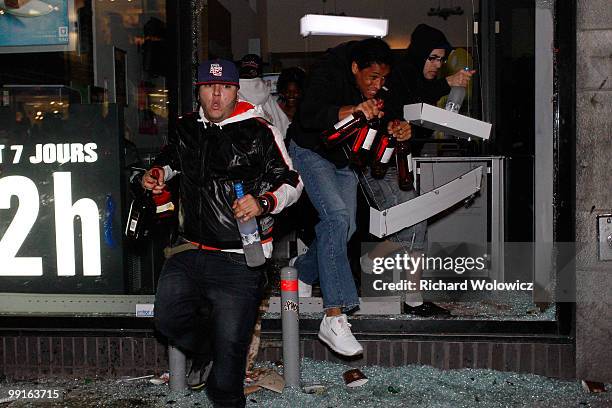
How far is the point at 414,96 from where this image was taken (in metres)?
5.18

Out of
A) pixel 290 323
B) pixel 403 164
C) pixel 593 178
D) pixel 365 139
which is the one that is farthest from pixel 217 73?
pixel 593 178

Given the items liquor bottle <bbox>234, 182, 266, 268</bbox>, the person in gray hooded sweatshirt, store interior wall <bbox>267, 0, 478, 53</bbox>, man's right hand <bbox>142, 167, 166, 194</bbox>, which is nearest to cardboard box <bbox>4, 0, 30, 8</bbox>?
the person in gray hooded sweatshirt

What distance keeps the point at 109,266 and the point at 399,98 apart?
7.52 feet

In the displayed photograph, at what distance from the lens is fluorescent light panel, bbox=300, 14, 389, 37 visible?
210 inches

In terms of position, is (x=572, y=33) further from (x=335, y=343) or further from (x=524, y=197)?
(x=335, y=343)

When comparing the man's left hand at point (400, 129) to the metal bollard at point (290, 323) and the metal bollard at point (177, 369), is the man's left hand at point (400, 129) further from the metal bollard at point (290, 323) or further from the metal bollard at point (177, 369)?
the metal bollard at point (177, 369)

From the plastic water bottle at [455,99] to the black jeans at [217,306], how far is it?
1955mm

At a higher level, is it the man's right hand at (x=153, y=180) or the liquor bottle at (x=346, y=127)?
the liquor bottle at (x=346, y=127)

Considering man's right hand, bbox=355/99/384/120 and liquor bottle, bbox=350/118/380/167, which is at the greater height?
man's right hand, bbox=355/99/384/120

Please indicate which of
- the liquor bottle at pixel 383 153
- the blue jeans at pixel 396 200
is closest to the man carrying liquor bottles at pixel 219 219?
the liquor bottle at pixel 383 153

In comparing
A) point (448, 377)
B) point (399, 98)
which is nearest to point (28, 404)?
point (448, 377)

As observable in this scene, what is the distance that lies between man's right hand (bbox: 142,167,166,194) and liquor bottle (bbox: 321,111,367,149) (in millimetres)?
1046

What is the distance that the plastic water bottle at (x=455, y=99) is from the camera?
5.13 metres

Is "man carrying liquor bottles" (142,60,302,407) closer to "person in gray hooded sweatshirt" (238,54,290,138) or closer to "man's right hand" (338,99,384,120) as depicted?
"man's right hand" (338,99,384,120)
